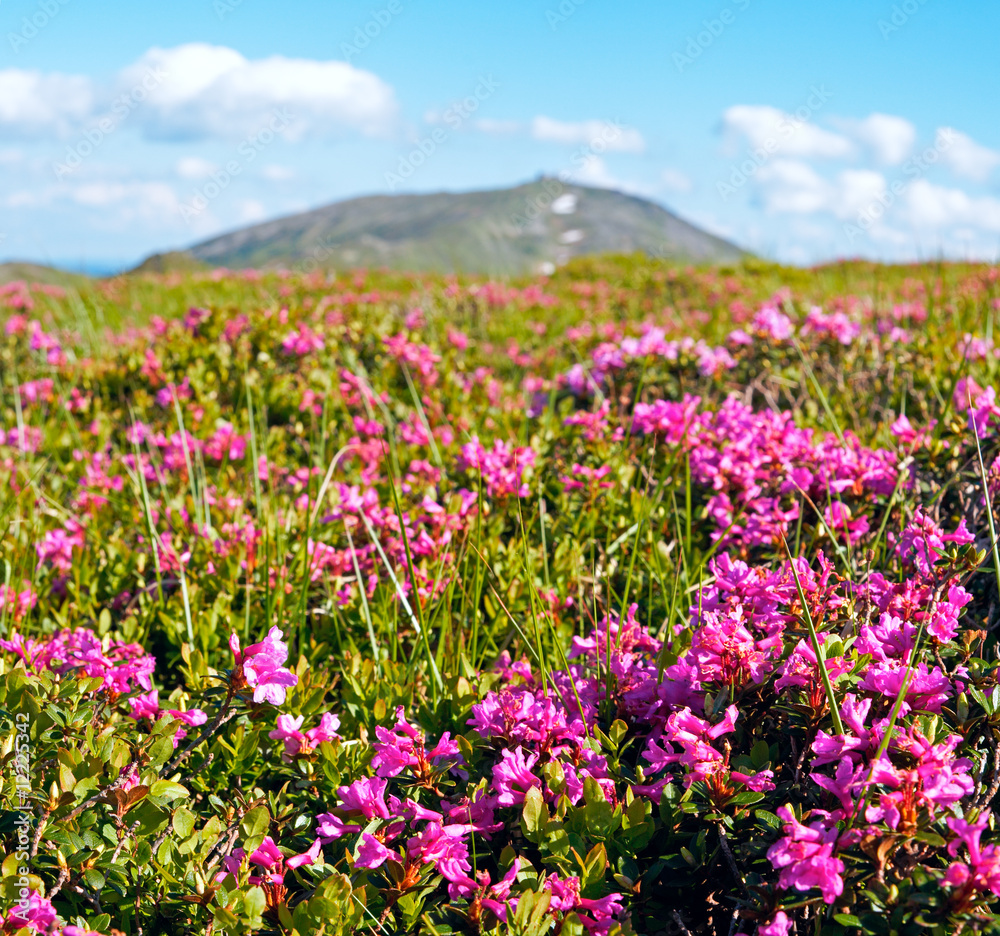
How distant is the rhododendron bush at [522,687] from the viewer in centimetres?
144

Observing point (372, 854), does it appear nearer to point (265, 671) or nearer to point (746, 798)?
point (265, 671)

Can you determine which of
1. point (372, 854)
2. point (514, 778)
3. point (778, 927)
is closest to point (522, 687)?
point (514, 778)

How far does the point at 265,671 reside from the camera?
5.35ft

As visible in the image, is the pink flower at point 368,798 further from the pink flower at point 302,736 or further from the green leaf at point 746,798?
the green leaf at point 746,798

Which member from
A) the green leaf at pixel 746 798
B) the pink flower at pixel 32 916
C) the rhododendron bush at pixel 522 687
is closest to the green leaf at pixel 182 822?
the rhododendron bush at pixel 522 687

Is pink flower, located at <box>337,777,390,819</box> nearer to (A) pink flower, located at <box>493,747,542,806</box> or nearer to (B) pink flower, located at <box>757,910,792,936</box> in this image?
(A) pink flower, located at <box>493,747,542,806</box>

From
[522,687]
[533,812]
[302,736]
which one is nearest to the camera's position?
[533,812]

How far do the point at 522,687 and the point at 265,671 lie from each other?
0.85m

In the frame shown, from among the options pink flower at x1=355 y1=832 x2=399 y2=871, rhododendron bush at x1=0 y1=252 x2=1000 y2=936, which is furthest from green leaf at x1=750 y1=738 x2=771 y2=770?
pink flower at x1=355 y1=832 x2=399 y2=871

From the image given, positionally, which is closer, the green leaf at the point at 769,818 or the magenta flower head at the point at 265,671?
the green leaf at the point at 769,818

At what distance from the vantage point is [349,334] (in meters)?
5.66

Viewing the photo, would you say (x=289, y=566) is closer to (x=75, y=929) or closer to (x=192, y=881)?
(x=192, y=881)

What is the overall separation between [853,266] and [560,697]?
1845 cm

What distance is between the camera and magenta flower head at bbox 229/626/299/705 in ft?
5.28
